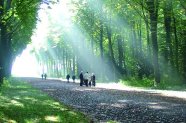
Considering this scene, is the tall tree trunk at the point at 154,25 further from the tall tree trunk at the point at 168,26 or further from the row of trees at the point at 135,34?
the tall tree trunk at the point at 168,26

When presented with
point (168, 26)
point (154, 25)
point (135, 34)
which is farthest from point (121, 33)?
point (154, 25)

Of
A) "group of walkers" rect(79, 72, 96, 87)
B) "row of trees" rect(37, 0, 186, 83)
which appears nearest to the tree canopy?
"row of trees" rect(37, 0, 186, 83)

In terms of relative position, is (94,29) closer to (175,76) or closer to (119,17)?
(119,17)

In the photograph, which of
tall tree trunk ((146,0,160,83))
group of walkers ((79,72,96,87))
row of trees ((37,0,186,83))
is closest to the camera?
tall tree trunk ((146,0,160,83))

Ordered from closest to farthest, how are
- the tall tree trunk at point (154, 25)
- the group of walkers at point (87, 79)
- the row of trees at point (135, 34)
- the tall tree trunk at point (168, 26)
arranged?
the tall tree trunk at point (154, 25), the tall tree trunk at point (168, 26), the row of trees at point (135, 34), the group of walkers at point (87, 79)

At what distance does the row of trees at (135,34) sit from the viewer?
44.2m

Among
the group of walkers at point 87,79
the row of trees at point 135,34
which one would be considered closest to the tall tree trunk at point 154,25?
the row of trees at point 135,34

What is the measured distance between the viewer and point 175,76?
48281mm

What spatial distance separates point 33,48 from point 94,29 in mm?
91914

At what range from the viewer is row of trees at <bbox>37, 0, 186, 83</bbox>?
145 ft

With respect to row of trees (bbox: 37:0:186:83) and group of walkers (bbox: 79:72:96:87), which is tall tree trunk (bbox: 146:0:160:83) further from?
group of walkers (bbox: 79:72:96:87)

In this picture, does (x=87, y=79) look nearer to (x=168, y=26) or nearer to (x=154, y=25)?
(x=154, y=25)

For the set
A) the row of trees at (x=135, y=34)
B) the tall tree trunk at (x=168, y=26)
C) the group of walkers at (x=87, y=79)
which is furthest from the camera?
the group of walkers at (x=87, y=79)

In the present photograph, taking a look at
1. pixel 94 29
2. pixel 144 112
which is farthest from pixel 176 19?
pixel 144 112
